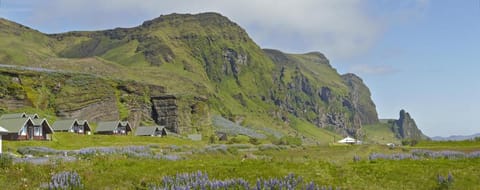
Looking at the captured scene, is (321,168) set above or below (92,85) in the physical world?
below

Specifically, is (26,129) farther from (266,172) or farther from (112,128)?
(266,172)

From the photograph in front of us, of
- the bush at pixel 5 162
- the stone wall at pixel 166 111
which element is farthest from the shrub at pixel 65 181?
the stone wall at pixel 166 111

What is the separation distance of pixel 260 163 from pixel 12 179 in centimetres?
965

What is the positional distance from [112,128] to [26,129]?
36.7 m

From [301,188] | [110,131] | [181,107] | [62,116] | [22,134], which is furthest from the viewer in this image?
[181,107]

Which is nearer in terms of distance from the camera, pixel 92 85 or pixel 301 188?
pixel 301 188

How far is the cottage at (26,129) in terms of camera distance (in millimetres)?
75894

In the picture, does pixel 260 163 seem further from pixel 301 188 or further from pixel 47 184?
pixel 47 184

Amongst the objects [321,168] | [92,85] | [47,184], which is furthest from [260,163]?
[92,85]

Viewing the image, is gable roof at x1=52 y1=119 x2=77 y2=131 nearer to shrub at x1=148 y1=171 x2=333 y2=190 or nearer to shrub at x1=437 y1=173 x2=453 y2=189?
shrub at x1=148 y1=171 x2=333 y2=190

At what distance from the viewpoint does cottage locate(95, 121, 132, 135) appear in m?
115

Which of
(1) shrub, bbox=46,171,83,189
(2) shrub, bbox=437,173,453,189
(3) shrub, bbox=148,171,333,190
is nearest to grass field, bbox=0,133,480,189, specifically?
(2) shrub, bbox=437,173,453,189

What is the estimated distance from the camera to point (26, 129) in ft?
257

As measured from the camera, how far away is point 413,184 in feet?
59.1
